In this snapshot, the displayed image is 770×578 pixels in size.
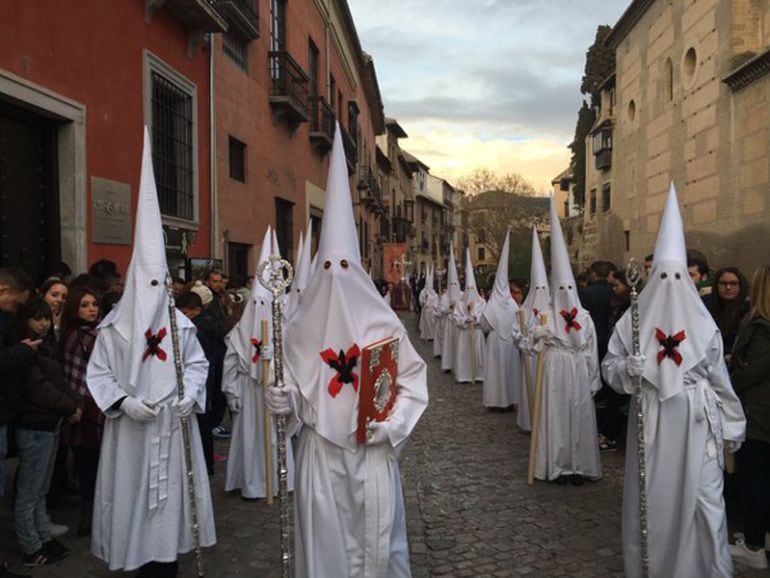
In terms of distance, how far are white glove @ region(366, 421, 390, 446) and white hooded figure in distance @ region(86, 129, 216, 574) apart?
56.5 inches

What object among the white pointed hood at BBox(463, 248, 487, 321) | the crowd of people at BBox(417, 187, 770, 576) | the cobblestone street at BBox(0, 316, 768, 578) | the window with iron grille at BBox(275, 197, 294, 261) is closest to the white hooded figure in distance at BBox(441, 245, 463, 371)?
the white pointed hood at BBox(463, 248, 487, 321)

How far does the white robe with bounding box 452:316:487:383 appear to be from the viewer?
12844mm

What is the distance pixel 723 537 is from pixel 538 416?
8.31 ft

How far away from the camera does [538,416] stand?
6488mm

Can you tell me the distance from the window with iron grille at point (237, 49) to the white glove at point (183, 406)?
33.8 feet

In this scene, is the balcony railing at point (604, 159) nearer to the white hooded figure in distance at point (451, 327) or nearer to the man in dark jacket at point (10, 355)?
the white hooded figure in distance at point (451, 327)

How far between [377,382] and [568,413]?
3.70m

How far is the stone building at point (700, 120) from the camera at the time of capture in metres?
15.7

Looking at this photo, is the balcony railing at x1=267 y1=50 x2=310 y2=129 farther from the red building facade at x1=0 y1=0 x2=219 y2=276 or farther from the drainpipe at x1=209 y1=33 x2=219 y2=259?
the red building facade at x1=0 y1=0 x2=219 y2=276

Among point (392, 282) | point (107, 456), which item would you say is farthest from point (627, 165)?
point (107, 456)

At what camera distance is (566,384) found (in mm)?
6625

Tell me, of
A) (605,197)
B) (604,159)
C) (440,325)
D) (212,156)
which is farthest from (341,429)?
(605,197)

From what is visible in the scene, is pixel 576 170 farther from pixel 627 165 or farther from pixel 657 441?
pixel 657 441

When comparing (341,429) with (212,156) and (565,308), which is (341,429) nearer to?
(565,308)
